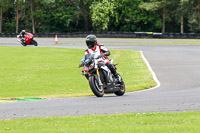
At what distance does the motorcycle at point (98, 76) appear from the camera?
11945mm

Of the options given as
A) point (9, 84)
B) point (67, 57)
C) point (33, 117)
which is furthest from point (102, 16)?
point (33, 117)

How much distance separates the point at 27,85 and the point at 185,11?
159 feet

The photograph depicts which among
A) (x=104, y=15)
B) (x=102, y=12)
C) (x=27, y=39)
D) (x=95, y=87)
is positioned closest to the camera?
(x=95, y=87)

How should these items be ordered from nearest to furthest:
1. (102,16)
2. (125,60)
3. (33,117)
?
(33,117), (125,60), (102,16)

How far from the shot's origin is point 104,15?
63.0 meters

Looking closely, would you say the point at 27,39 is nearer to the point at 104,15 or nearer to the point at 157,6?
the point at 104,15

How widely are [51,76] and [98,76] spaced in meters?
8.79

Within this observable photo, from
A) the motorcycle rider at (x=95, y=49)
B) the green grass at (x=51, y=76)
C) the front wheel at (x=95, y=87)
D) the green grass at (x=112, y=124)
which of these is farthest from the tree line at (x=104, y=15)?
the green grass at (x=112, y=124)

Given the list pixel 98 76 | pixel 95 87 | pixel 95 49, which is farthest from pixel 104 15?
pixel 95 87

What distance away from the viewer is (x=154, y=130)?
6.52 metres

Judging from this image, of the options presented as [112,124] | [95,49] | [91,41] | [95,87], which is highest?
[91,41]

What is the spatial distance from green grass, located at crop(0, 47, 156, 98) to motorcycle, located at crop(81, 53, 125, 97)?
1.59 m

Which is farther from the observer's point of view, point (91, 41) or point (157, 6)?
point (157, 6)

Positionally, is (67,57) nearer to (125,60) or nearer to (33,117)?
(125,60)
